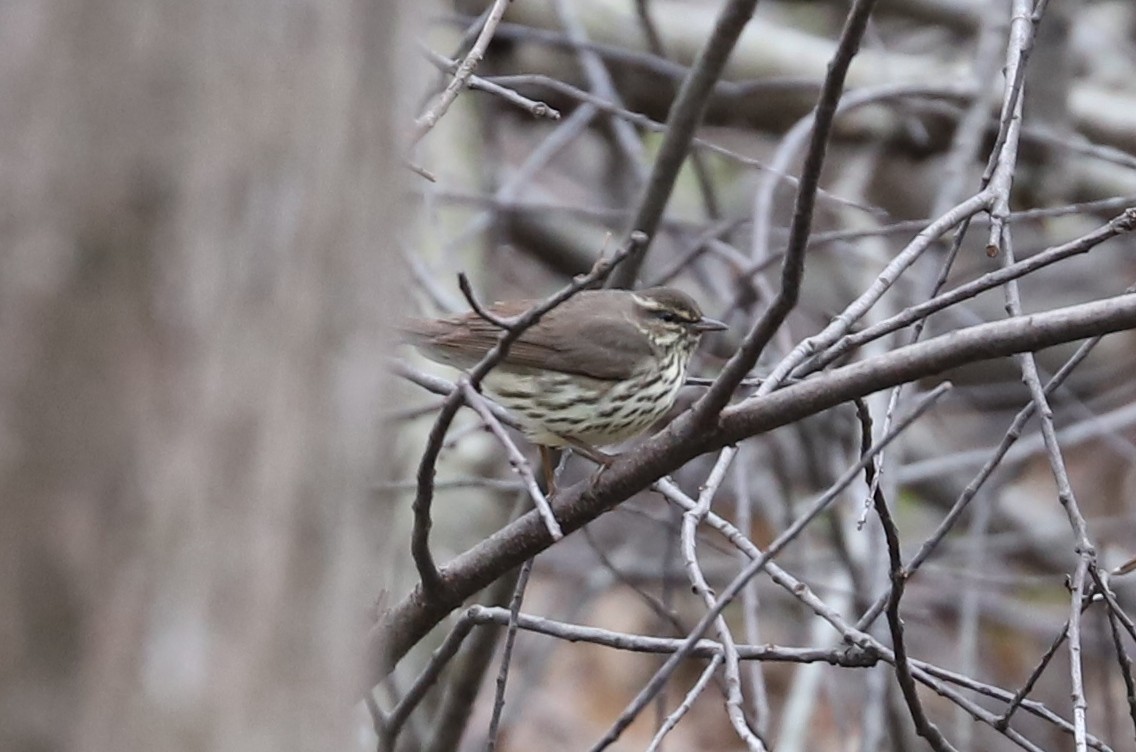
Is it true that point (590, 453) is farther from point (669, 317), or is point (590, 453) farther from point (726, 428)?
point (726, 428)

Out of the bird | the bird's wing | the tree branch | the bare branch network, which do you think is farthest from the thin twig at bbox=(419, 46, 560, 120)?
the bird's wing

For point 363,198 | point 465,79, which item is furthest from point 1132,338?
point 363,198

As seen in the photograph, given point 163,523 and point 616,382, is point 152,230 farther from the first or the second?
point 616,382

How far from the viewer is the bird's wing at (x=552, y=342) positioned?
5008mm

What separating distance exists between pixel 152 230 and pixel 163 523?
Result: 0.82ft

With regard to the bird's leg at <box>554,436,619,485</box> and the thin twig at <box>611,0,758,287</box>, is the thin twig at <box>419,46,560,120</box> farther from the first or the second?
the bird's leg at <box>554,436,619,485</box>

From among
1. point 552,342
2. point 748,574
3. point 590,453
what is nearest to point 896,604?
point 748,574

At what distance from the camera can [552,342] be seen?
17.0 ft

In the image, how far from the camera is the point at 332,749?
1.42m

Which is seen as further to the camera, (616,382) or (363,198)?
(616,382)

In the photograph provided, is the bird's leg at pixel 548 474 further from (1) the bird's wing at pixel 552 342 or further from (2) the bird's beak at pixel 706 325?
(2) the bird's beak at pixel 706 325

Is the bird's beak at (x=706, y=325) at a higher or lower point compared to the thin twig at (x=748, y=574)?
higher

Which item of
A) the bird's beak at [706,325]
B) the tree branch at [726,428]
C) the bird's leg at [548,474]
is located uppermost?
the bird's beak at [706,325]

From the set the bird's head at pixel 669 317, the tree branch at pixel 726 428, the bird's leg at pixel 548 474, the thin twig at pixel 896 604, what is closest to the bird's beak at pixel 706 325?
the bird's head at pixel 669 317
